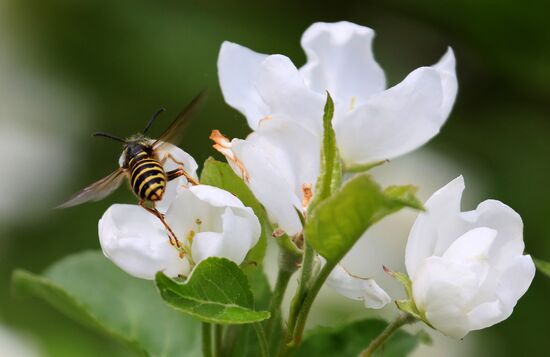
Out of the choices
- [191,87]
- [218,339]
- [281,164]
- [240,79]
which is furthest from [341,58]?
[191,87]

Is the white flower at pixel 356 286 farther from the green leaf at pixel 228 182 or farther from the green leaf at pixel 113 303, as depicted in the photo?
the green leaf at pixel 113 303

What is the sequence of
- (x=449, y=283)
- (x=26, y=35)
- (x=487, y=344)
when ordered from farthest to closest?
1. (x=26, y=35)
2. (x=487, y=344)
3. (x=449, y=283)

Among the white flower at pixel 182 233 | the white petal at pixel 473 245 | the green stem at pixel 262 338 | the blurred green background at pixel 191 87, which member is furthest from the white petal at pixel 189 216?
the blurred green background at pixel 191 87

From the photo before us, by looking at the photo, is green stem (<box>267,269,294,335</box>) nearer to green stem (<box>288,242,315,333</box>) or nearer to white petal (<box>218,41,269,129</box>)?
green stem (<box>288,242,315,333</box>)

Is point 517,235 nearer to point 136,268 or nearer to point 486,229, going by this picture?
point 486,229

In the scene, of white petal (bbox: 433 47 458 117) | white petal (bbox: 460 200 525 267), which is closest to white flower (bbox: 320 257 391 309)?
white petal (bbox: 460 200 525 267)

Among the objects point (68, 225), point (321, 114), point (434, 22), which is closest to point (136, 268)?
point (321, 114)

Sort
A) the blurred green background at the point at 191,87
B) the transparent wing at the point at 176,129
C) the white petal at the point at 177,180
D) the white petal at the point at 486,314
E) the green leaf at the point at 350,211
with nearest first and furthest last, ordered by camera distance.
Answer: the green leaf at the point at 350,211, the white petal at the point at 486,314, the white petal at the point at 177,180, the transparent wing at the point at 176,129, the blurred green background at the point at 191,87

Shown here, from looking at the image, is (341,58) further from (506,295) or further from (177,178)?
(506,295)
